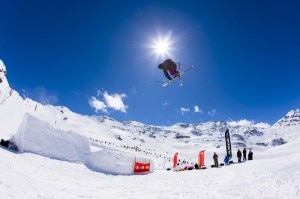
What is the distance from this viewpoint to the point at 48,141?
2559 cm

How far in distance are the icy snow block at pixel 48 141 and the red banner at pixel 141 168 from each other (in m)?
4.21

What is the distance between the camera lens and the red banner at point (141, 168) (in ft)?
94.7

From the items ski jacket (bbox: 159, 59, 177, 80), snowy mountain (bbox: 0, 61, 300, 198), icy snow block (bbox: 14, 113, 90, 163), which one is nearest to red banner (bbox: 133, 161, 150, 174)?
snowy mountain (bbox: 0, 61, 300, 198)

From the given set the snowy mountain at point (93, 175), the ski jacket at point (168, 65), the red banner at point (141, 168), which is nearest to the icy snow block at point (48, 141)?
the snowy mountain at point (93, 175)

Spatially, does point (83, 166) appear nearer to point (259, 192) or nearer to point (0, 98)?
point (259, 192)

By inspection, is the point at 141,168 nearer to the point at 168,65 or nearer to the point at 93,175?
the point at 93,175

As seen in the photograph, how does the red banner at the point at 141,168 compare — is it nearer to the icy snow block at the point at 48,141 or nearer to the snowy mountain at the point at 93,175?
the snowy mountain at the point at 93,175

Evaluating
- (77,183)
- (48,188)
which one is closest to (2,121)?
(77,183)

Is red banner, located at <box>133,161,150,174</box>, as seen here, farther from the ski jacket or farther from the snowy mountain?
the ski jacket

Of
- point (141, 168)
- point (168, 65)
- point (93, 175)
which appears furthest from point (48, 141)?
point (168, 65)

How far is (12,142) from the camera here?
24.3 meters

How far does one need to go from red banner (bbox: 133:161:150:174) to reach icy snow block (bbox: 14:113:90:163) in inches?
166

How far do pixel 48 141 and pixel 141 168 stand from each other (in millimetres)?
8275

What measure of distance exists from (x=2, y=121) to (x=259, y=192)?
79.7 ft
